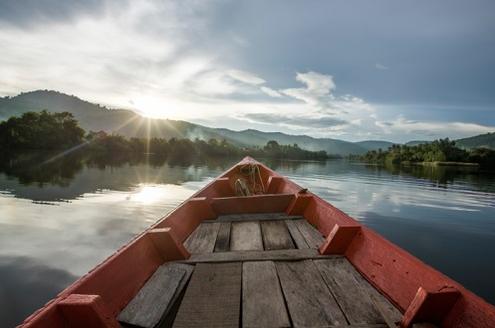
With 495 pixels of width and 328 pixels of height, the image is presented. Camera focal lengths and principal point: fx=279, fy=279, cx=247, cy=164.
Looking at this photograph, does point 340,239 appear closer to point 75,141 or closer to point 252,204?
point 252,204

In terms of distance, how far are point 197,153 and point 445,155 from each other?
4405 inches

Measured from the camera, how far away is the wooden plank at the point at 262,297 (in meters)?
2.11

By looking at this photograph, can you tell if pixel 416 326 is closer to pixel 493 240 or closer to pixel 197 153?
pixel 493 240

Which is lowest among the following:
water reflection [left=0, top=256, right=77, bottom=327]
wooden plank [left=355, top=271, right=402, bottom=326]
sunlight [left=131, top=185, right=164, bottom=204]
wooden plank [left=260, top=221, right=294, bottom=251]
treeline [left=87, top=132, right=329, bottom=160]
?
water reflection [left=0, top=256, right=77, bottom=327]

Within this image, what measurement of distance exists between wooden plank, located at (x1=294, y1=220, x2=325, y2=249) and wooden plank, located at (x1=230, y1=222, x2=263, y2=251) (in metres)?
0.65

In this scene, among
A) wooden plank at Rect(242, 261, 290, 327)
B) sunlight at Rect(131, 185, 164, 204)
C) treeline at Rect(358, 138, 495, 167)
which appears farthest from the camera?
treeline at Rect(358, 138, 495, 167)

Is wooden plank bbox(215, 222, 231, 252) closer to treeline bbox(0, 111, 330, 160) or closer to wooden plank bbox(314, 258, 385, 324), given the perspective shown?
wooden plank bbox(314, 258, 385, 324)

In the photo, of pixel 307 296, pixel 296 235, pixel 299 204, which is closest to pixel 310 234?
pixel 296 235

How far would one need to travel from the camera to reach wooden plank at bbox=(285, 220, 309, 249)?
3.68 metres

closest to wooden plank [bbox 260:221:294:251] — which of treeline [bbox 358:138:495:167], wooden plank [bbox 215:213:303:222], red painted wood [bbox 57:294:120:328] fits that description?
wooden plank [bbox 215:213:303:222]

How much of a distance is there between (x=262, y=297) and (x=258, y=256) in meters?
0.79

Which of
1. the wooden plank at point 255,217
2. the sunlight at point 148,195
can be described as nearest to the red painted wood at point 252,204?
the wooden plank at point 255,217

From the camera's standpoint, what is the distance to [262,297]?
2.40 metres

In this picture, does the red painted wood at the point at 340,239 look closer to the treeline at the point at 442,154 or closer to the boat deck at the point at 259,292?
the boat deck at the point at 259,292
